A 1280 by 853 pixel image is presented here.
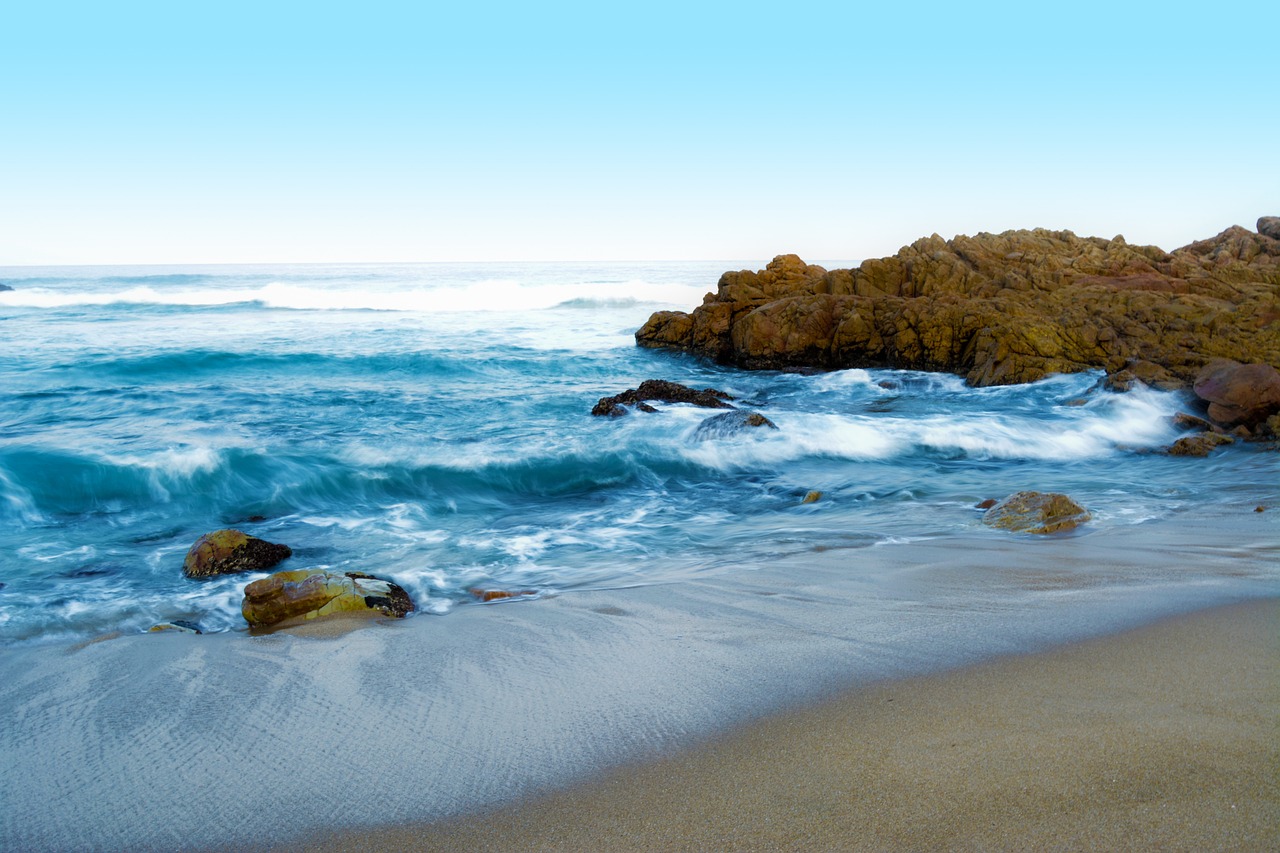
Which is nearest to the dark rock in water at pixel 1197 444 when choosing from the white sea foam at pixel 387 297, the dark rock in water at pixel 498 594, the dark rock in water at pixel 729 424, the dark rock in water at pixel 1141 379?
the dark rock in water at pixel 1141 379

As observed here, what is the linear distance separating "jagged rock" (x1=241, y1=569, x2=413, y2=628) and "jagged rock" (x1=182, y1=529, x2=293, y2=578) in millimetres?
1197

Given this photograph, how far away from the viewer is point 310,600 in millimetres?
4551

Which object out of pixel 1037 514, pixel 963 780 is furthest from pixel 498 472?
pixel 963 780

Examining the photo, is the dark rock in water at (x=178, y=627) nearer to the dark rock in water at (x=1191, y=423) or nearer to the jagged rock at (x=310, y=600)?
the jagged rock at (x=310, y=600)

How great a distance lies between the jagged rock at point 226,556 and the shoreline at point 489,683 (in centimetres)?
144

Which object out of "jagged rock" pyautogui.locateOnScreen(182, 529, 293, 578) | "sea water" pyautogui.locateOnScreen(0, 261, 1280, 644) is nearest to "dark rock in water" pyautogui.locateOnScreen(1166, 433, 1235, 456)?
"sea water" pyautogui.locateOnScreen(0, 261, 1280, 644)

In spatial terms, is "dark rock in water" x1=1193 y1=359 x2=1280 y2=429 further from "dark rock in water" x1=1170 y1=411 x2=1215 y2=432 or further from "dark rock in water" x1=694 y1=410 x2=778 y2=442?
"dark rock in water" x1=694 y1=410 x2=778 y2=442

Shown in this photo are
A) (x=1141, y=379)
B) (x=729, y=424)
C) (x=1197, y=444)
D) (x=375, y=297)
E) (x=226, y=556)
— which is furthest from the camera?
(x=375, y=297)

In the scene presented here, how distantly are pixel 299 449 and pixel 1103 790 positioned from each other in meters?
9.92

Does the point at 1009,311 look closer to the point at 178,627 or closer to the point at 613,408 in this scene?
the point at 613,408

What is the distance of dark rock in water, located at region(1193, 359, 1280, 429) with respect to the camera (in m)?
9.88

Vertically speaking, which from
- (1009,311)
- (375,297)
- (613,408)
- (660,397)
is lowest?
(613,408)

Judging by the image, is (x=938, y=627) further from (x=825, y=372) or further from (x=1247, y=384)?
(x=825, y=372)

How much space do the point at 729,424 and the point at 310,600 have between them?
721 centimetres
